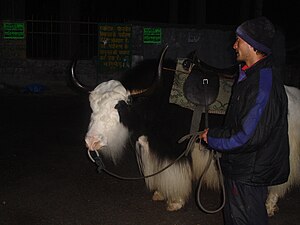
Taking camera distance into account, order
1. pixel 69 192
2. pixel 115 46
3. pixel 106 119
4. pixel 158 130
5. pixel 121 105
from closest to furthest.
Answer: pixel 106 119 < pixel 121 105 < pixel 158 130 < pixel 69 192 < pixel 115 46

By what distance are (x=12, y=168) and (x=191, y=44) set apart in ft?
23.6

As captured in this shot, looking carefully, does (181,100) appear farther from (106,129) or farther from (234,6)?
(234,6)

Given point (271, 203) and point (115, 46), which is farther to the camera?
point (115, 46)

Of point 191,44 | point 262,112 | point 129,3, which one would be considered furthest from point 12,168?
point 129,3

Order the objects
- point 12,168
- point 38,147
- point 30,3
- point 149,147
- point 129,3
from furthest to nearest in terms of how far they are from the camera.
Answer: point 129,3 → point 30,3 → point 38,147 → point 12,168 → point 149,147

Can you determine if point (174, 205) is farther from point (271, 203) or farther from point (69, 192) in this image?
point (69, 192)

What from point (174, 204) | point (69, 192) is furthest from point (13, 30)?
point (174, 204)

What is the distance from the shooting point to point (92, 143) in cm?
312

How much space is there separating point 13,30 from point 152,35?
143 inches

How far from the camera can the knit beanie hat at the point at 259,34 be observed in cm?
213

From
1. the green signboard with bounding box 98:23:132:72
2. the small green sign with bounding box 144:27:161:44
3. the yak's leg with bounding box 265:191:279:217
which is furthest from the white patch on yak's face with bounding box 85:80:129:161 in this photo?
the small green sign with bounding box 144:27:161:44

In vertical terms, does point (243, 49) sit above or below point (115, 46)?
above

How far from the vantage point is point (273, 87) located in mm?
2131

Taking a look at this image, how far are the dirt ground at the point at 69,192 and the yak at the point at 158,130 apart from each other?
10.3 inches
